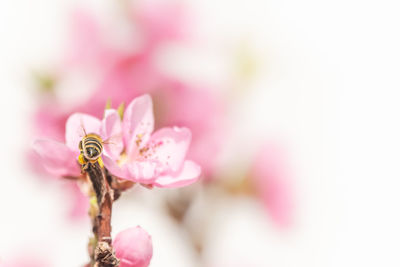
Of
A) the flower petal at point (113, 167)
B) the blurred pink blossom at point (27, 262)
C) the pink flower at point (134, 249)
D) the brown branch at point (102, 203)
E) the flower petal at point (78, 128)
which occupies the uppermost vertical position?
the flower petal at point (78, 128)

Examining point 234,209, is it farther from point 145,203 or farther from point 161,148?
point 161,148

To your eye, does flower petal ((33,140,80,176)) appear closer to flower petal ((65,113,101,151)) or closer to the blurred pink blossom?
flower petal ((65,113,101,151))

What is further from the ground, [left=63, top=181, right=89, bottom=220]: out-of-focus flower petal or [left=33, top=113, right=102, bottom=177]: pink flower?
[left=33, top=113, right=102, bottom=177]: pink flower

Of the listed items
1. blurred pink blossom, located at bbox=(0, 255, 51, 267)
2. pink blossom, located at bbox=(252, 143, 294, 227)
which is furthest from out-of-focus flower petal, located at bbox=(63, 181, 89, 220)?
pink blossom, located at bbox=(252, 143, 294, 227)

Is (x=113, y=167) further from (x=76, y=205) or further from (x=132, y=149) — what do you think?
(x=76, y=205)

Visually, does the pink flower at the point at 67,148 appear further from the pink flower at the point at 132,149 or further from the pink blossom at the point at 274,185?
the pink blossom at the point at 274,185

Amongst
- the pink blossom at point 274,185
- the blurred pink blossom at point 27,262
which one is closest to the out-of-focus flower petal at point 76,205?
the blurred pink blossom at point 27,262

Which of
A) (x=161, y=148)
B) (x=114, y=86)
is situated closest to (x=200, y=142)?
(x=114, y=86)
